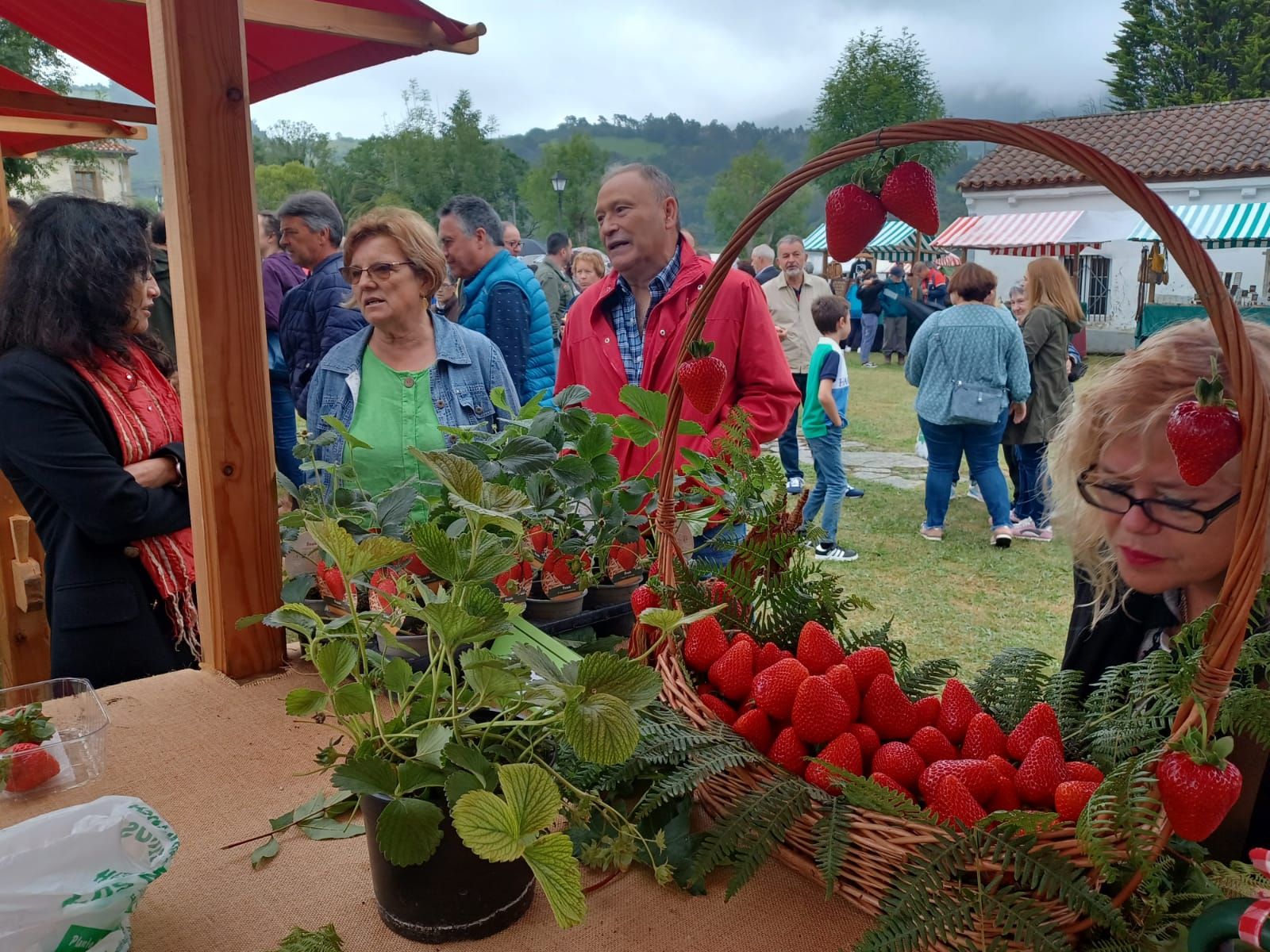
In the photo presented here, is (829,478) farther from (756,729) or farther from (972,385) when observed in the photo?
(756,729)

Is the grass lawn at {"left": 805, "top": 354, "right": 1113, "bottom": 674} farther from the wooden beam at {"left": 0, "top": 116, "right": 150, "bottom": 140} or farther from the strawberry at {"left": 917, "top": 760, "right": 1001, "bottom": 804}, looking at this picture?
the wooden beam at {"left": 0, "top": 116, "right": 150, "bottom": 140}

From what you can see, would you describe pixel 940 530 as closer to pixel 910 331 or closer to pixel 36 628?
pixel 36 628

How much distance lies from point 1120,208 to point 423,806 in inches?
687

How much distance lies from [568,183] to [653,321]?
60.2 meters

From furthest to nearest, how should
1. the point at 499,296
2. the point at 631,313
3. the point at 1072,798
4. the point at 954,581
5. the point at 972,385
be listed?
the point at 972,385 < the point at 954,581 < the point at 499,296 < the point at 631,313 < the point at 1072,798

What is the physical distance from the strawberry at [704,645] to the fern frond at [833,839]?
262 mm

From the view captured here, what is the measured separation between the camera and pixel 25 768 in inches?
45.2

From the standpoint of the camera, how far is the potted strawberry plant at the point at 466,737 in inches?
27.8

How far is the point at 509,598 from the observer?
129 cm

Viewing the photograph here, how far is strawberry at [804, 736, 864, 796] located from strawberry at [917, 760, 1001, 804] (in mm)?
66

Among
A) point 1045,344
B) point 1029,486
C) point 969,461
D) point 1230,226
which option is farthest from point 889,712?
point 1230,226

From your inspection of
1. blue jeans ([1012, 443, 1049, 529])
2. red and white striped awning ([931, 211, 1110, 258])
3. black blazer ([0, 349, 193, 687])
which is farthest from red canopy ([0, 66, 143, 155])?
red and white striped awning ([931, 211, 1110, 258])

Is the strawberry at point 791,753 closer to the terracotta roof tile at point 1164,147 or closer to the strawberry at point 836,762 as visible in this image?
the strawberry at point 836,762

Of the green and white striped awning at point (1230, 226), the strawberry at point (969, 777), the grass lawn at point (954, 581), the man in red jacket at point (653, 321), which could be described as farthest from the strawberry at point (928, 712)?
the green and white striped awning at point (1230, 226)
